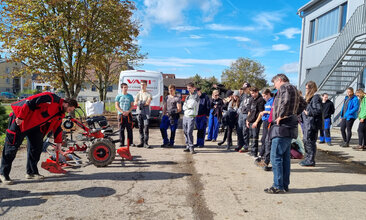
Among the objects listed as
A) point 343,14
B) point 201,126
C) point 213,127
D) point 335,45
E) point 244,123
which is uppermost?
point 343,14

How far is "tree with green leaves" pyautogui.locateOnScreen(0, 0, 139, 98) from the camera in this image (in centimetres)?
1083

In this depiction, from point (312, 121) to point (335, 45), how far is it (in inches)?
370

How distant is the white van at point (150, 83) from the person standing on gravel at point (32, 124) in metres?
7.48

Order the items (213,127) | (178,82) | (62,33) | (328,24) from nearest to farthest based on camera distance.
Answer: (213,127), (62,33), (328,24), (178,82)

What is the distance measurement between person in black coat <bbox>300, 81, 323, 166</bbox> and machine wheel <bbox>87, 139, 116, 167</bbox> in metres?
4.33

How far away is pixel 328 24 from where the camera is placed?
16.0 metres

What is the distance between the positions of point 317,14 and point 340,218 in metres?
17.5

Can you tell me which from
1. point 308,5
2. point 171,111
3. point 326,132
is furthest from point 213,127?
point 308,5

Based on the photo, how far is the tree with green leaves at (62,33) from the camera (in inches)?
426

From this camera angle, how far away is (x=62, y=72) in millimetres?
12688

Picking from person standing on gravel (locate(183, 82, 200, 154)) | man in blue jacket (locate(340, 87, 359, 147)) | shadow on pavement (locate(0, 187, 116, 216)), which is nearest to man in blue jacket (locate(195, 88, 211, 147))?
person standing on gravel (locate(183, 82, 200, 154))

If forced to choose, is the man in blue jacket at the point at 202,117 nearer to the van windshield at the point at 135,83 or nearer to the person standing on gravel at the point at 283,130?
the person standing on gravel at the point at 283,130

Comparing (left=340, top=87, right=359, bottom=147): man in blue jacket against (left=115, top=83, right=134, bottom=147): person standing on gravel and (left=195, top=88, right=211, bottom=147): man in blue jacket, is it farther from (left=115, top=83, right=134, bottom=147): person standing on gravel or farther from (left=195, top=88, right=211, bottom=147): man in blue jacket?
(left=115, top=83, right=134, bottom=147): person standing on gravel

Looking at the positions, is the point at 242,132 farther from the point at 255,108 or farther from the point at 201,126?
the point at 201,126
